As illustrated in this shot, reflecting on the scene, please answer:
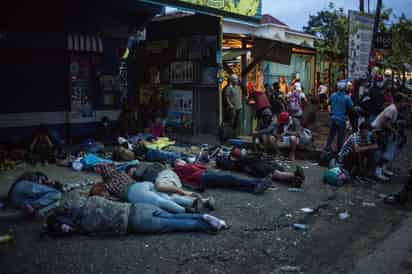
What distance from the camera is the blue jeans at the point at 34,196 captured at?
585cm

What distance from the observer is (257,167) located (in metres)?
8.21

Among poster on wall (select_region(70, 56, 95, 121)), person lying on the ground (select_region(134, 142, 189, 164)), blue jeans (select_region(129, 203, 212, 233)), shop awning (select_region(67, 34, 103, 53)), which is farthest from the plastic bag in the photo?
shop awning (select_region(67, 34, 103, 53))

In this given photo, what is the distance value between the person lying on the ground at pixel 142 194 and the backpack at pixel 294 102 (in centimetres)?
852

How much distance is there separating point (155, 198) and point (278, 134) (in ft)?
19.1

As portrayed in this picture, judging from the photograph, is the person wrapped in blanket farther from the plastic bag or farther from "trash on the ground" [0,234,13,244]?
"trash on the ground" [0,234,13,244]

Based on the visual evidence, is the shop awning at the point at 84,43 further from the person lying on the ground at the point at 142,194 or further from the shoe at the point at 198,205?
the shoe at the point at 198,205

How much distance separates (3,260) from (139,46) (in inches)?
405

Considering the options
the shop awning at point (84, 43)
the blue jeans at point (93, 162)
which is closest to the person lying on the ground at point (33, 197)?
the blue jeans at point (93, 162)

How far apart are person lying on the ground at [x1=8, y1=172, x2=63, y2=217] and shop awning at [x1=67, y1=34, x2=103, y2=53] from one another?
614 cm

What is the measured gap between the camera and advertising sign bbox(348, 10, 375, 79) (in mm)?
11242

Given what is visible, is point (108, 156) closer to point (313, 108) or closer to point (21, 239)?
point (21, 239)

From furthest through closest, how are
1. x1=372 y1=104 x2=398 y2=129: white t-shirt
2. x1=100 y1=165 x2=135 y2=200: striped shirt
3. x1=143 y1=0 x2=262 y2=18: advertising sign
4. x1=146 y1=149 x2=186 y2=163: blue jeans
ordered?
x1=143 y1=0 x2=262 y2=18: advertising sign
x1=146 y1=149 x2=186 y2=163: blue jeans
x1=372 y1=104 x2=398 y2=129: white t-shirt
x1=100 y1=165 x2=135 y2=200: striped shirt

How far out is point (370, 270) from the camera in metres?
4.34

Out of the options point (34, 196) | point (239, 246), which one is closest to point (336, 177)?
point (239, 246)
